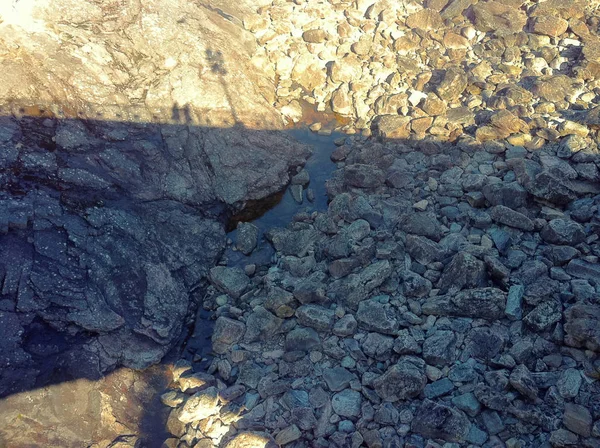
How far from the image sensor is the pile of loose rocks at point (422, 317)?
3.51 m

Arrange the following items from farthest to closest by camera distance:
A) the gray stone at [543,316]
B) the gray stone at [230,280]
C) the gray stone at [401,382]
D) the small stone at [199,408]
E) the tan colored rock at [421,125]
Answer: the tan colored rock at [421,125] < the gray stone at [230,280] < the small stone at [199,408] < the gray stone at [543,316] < the gray stone at [401,382]

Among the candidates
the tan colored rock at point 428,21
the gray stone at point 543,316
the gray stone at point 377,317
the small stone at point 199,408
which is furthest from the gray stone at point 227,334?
the tan colored rock at point 428,21

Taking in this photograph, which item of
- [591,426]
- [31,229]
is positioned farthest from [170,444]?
[591,426]

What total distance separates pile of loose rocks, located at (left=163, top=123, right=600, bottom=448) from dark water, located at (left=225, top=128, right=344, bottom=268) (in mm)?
159

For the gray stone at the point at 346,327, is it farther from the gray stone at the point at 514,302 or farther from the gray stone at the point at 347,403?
the gray stone at the point at 514,302

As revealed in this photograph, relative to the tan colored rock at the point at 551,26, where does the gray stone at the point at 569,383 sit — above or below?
below

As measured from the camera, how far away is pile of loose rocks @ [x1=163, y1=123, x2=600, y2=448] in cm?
351

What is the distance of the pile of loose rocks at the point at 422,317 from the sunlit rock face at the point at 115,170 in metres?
0.57

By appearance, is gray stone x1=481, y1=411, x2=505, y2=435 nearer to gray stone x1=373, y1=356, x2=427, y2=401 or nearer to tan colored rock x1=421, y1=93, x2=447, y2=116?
gray stone x1=373, y1=356, x2=427, y2=401

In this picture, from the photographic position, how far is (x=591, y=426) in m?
3.21

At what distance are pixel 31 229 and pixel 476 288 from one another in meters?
3.74

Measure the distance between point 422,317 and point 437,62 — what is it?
159 inches

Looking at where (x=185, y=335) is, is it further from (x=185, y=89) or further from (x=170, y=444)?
(x=185, y=89)

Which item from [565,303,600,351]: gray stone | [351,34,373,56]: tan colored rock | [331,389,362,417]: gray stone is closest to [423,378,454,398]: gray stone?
[331,389,362,417]: gray stone
